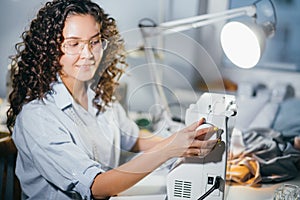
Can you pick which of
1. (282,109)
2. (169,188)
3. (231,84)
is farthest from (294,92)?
(169,188)

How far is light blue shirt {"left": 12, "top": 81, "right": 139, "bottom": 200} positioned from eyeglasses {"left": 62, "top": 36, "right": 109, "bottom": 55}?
0.34 feet

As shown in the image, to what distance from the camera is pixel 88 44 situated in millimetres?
1332

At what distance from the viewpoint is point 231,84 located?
1.81 meters

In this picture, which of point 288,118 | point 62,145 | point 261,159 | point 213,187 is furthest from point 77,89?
point 288,118

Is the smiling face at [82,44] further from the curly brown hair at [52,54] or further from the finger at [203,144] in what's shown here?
the finger at [203,144]

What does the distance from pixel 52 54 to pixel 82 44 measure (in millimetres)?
92

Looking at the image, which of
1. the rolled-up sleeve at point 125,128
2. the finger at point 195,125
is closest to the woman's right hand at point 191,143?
the finger at point 195,125

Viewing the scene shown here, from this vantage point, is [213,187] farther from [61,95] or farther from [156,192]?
[61,95]

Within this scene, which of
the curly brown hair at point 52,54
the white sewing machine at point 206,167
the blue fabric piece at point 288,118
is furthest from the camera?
the blue fabric piece at point 288,118

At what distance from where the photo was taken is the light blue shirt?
51.6 inches

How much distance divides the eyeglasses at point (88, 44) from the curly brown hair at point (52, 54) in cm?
2

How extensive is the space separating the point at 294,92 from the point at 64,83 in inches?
39.5

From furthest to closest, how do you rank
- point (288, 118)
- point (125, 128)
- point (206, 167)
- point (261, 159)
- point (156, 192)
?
point (288, 118) → point (261, 159) → point (125, 128) → point (156, 192) → point (206, 167)

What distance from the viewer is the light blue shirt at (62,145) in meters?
1.31
